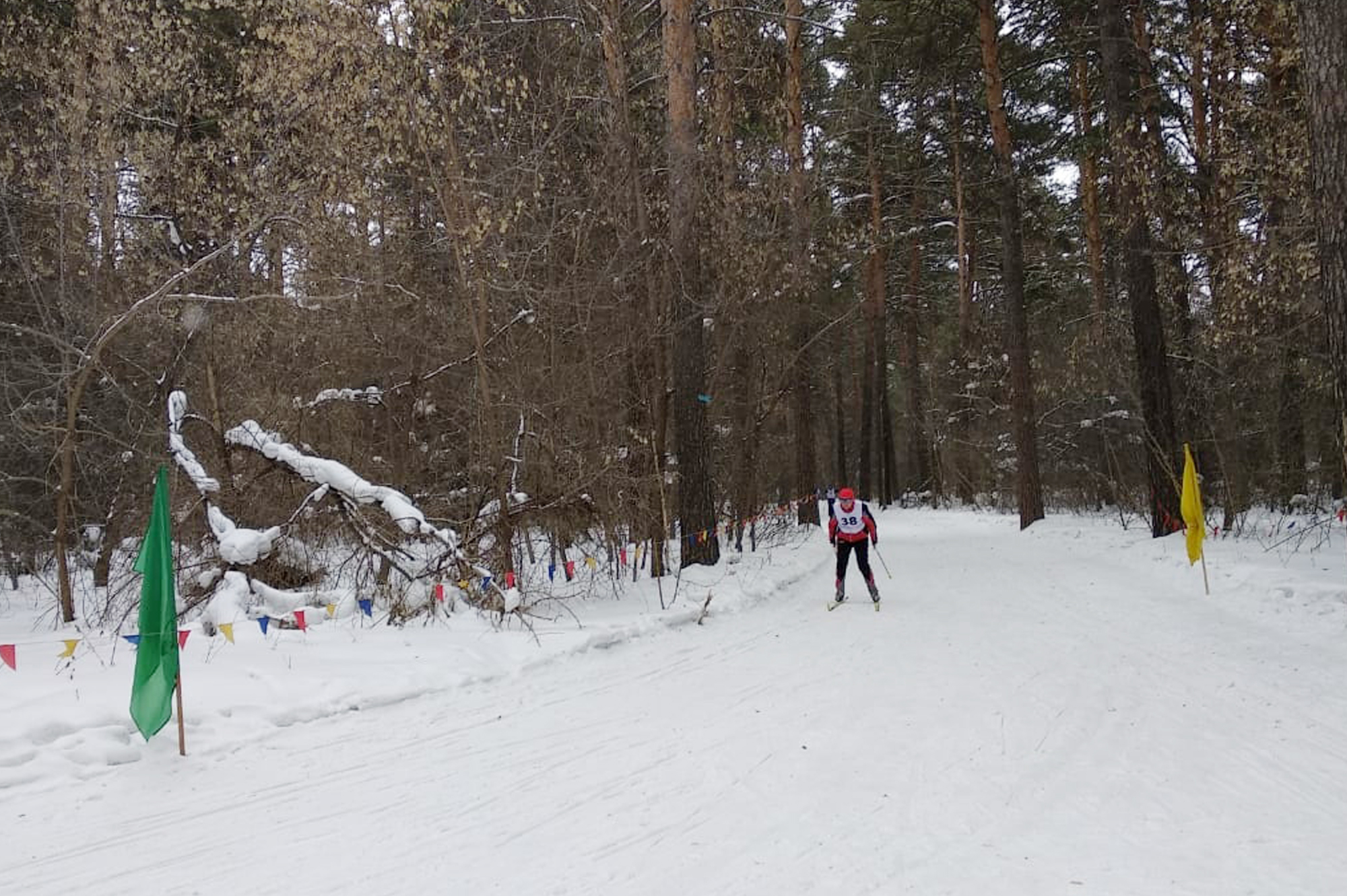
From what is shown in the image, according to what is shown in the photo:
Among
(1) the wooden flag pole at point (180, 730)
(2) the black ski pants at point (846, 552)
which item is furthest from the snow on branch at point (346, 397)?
(2) the black ski pants at point (846, 552)

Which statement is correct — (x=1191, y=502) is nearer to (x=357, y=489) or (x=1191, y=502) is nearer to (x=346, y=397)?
(x=357, y=489)

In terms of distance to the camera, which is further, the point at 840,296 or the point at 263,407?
the point at 840,296

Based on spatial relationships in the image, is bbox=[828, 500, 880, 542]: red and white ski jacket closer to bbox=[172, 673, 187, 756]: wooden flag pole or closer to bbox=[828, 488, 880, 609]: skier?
bbox=[828, 488, 880, 609]: skier

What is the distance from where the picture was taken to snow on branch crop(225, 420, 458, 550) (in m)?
8.99

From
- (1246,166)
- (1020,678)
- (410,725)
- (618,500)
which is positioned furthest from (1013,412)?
(410,725)

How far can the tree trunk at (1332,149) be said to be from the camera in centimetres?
705

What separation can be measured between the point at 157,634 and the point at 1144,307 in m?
15.0

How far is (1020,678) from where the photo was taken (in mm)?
6629

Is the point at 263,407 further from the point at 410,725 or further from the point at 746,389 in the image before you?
the point at 746,389

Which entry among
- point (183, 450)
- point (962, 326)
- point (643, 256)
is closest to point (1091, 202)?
point (962, 326)

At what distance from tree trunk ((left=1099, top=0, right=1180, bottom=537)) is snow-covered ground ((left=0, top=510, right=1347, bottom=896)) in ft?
17.5

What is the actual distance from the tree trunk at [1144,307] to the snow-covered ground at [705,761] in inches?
210

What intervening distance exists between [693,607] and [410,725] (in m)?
4.85

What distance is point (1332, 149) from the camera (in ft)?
23.4
